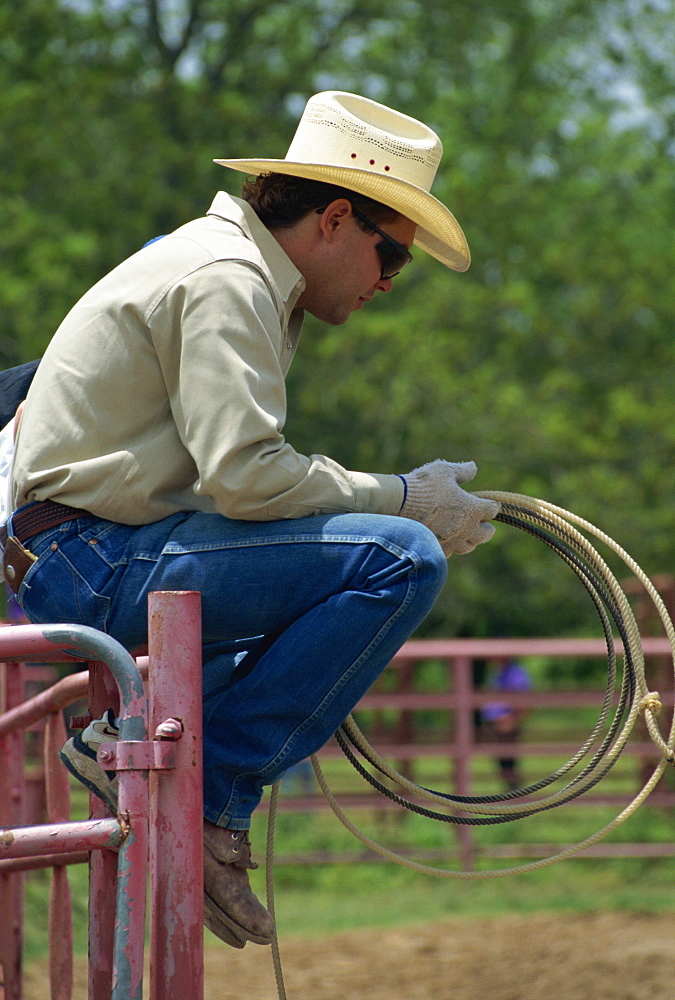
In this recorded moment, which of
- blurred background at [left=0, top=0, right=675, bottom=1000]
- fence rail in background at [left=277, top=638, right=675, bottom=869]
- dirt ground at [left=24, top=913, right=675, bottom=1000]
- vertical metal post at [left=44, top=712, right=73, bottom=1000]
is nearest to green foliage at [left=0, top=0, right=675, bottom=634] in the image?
blurred background at [left=0, top=0, right=675, bottom=1000]

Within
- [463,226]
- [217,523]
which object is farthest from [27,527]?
[463,226]

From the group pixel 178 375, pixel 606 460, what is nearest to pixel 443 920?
pixel 178 375

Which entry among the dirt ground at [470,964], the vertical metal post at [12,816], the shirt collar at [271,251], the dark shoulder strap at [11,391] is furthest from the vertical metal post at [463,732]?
the shirt collar at [271,251]

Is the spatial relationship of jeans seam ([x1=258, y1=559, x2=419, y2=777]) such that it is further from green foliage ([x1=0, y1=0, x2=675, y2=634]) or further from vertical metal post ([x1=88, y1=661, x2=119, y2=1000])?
green foliage ([x1=0, y1=0, x2=675, y2=634])

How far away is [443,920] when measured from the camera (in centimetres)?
627

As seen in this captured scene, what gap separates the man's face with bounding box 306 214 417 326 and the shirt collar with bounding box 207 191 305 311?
105 mm

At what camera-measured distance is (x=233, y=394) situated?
83.0 inches

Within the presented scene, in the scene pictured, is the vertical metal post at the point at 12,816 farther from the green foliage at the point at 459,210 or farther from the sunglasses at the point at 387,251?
the green foliage at the point at 459,210

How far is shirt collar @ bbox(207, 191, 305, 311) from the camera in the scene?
7.79 feet

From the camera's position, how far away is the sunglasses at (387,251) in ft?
8.30

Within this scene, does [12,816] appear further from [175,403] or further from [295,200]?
[295,200]

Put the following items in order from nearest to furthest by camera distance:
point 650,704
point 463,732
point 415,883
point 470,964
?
point 650,704
point 470,964
point 415,883
point 463,732

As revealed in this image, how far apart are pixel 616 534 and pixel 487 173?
486 centimetres

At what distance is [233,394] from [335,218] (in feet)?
1.92
